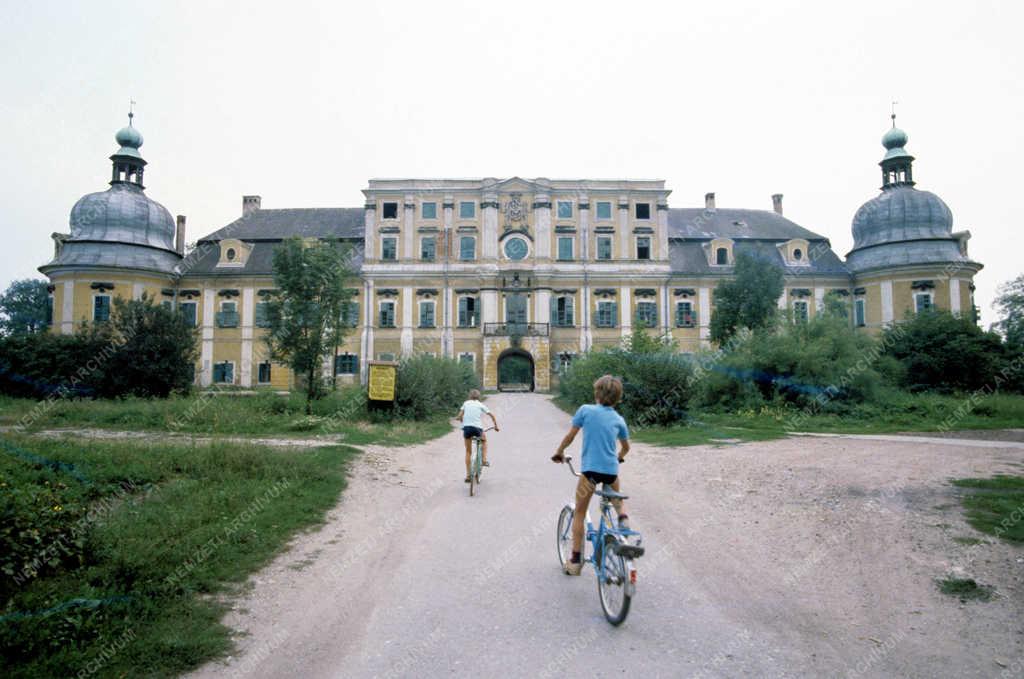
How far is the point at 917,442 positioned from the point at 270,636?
15.3m

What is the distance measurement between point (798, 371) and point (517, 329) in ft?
85.1

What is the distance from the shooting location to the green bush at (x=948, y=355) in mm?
27203

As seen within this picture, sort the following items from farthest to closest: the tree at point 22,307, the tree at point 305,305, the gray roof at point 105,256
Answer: the tree at point 22,307 → the gray roof at point 105,256 → the tree at point 305,305

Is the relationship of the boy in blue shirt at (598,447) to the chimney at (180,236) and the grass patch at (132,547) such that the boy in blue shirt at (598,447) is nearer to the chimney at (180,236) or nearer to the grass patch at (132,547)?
the grass patch at (132,547)

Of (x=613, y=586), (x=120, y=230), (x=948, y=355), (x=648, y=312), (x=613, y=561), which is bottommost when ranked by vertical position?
(x=613, y=586)

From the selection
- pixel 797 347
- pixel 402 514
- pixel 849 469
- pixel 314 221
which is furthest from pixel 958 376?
pixel 314 221

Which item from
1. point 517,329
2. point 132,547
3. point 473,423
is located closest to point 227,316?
point 517,329

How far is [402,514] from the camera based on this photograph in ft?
28.2

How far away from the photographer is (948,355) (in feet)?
90.2

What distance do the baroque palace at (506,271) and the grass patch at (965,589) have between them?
39371 mm

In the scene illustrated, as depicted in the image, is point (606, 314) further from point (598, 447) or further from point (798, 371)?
point (598, 447)

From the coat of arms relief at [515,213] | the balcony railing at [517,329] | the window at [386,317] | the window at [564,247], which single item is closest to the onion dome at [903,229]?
the window at [564,247]

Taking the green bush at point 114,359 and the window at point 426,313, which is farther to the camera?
the window at point 426,313

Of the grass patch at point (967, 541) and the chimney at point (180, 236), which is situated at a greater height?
the chimney at point (180, 236)
